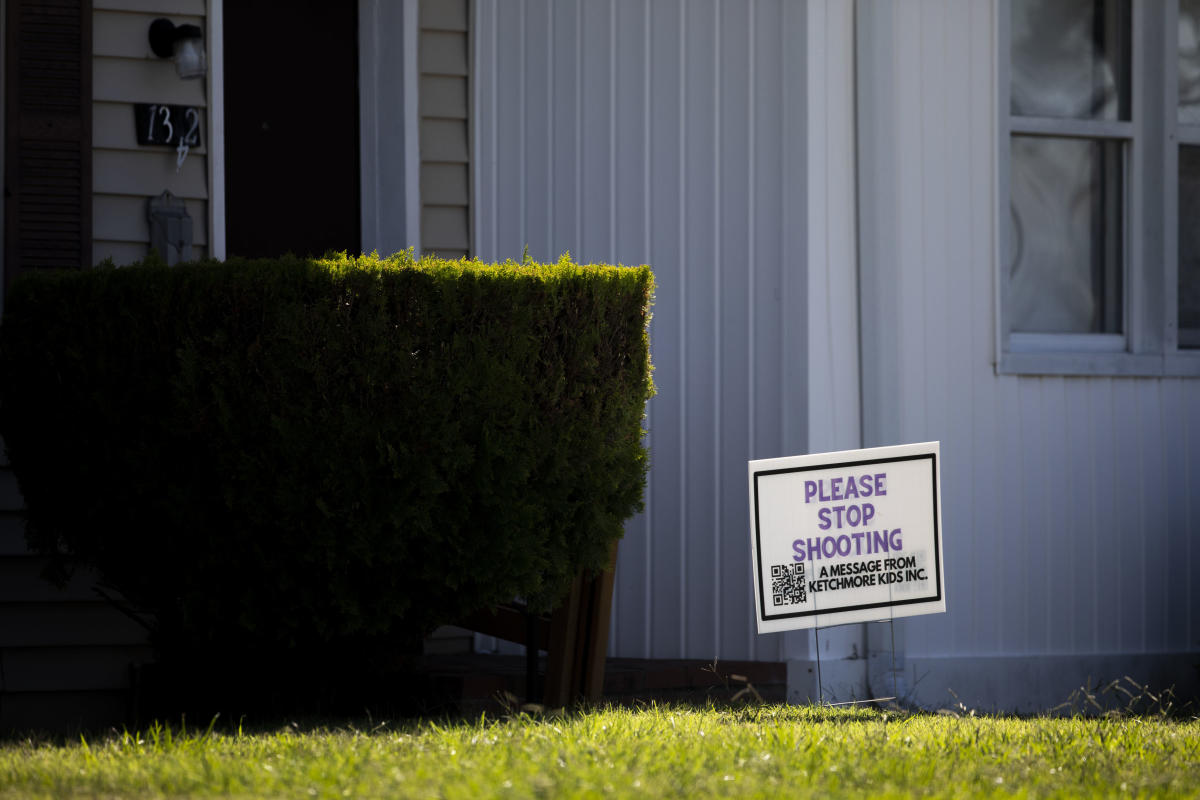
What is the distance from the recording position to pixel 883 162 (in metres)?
5.88

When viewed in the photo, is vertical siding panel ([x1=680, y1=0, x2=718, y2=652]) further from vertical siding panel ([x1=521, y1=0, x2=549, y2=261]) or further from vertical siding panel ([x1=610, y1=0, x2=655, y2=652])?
vertical siding panel ([x1=521, y1=0, x2=549, y2=261])

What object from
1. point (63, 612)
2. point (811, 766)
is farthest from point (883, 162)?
point (63, 612)

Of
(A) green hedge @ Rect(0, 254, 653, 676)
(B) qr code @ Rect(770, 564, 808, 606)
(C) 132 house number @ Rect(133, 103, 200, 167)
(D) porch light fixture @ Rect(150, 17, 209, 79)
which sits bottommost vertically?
(B) qr code @ Rect(770, 564, 808, 606)

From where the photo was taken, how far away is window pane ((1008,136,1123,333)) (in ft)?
20.9

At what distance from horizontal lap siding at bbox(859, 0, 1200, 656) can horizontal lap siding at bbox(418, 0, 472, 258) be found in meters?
1.78

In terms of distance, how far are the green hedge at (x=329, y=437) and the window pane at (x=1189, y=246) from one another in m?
3.49

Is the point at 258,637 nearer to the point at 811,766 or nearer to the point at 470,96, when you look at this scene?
the point at 811,766

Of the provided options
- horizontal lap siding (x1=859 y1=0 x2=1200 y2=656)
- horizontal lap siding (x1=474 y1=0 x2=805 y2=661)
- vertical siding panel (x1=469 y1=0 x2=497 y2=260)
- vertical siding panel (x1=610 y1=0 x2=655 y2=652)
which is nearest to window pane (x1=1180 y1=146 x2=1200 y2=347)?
horizontal lap siding (x1=859 y1=0 x2=1200 y2=656)

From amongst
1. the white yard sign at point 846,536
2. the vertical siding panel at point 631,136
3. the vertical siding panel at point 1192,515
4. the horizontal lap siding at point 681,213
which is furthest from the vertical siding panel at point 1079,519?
the vertical siding panel at point 631,136

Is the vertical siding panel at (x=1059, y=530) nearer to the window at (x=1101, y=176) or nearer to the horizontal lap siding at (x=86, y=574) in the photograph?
the window at (x=1101, y=176)

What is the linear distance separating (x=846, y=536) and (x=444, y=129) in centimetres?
269

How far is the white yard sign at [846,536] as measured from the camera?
4.80m

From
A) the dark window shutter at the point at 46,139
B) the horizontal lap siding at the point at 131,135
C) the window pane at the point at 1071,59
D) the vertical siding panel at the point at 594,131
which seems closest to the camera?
the dark window shutter at the point at 46,139

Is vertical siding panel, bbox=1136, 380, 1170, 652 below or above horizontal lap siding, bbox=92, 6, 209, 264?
below
